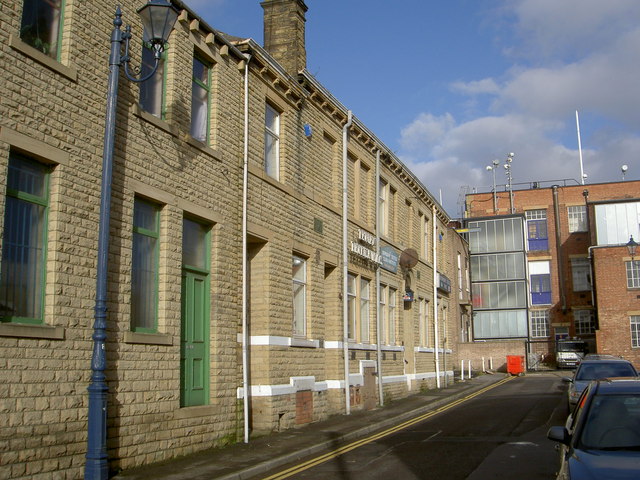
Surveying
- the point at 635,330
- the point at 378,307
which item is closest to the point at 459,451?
the point at 378,307

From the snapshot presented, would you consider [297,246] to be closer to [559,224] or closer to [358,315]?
[358,315]

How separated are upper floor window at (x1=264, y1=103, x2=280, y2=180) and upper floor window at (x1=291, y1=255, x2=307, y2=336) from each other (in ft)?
7.47

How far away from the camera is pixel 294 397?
16297 mm

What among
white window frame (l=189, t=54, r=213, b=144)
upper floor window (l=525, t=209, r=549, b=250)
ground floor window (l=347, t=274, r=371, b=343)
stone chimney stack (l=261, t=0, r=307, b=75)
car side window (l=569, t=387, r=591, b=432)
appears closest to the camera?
car side window (l=569, t=387, r=591, b=432)

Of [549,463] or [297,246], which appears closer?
[549,463]

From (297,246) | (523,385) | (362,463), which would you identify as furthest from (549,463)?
(523,385)

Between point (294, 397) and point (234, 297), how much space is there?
347 cm

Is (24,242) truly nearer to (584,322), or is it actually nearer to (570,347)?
(570,347)

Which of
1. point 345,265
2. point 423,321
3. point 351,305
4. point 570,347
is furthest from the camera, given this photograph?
point 570,347

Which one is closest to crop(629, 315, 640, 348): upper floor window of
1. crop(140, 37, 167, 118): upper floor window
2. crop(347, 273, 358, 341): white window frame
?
crop(347, 273, 358, 341): white window frame

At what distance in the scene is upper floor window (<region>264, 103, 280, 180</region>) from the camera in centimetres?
1648

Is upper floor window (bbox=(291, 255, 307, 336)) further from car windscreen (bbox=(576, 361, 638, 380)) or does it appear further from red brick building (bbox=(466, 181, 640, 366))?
red brick building (bbox=(466, 181, 640, 366))

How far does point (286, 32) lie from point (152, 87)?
7.57 meters

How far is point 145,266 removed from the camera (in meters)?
11.8
